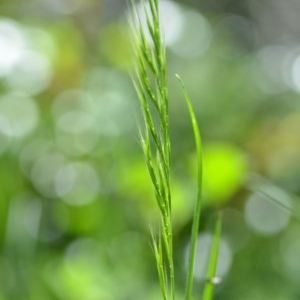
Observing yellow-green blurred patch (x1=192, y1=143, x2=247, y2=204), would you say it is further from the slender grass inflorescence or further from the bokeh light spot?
the slender grass inflorescence

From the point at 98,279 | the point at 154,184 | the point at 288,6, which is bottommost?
the point at 288,6

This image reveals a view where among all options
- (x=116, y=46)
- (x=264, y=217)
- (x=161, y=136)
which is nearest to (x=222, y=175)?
(x=264, y=217)

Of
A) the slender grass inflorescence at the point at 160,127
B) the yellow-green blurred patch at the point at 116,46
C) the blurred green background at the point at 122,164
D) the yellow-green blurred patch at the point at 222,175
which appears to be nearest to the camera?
the slender grass inflorescence at the point at 160,127

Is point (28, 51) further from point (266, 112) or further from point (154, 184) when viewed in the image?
point (154, 184)

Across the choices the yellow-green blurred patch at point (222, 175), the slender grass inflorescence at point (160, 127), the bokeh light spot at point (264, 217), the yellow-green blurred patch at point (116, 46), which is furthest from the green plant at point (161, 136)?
the yellow-green blurred patch at point (116, 46)

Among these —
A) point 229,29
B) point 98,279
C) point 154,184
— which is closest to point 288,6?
point 229,29

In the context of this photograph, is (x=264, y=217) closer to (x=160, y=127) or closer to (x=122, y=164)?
(x=122, y=164)

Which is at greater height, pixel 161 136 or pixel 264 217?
pixel 161 136

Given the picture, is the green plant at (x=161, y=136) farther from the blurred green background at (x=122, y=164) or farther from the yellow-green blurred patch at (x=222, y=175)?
the yellow-green blurred patch at (x=222, y=175)

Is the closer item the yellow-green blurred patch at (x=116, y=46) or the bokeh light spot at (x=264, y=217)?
the bokeh light spot at (x=264, y=217)
